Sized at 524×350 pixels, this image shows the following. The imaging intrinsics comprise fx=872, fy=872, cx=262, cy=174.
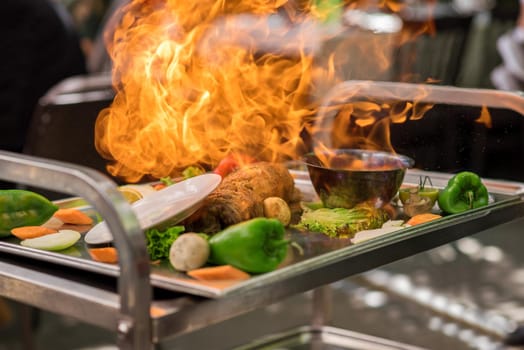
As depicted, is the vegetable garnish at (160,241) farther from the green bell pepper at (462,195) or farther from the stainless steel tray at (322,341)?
the stainless steel tray at (322,341)

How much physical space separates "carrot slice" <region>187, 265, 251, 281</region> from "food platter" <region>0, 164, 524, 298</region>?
0.05 feet

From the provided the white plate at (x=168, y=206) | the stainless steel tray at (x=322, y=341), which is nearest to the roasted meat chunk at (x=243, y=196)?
the white plate at (x=168, y=206)

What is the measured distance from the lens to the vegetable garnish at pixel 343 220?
1.49 m

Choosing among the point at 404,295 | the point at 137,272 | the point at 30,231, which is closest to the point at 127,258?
the point at 137,272

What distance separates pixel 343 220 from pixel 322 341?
69cm

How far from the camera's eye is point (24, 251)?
1353 millimetres

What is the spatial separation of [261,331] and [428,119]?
55.5 inches

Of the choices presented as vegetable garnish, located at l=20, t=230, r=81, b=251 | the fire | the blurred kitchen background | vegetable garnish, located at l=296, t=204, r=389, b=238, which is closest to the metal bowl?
vegetable garnish, located at l=296, t=204, r=389, b=238

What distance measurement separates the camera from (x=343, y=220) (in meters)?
1.54

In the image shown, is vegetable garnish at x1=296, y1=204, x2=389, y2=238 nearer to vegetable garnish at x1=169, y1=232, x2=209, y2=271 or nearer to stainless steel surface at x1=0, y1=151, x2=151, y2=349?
vegetable garnish at x1=169, y1=232, x2=209, y2=271

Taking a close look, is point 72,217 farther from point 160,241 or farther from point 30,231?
point 160,241

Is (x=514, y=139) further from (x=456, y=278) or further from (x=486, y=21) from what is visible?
(x=456, y=278)

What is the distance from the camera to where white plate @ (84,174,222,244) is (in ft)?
4.52

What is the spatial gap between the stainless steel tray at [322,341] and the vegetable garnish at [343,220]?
523 mm
